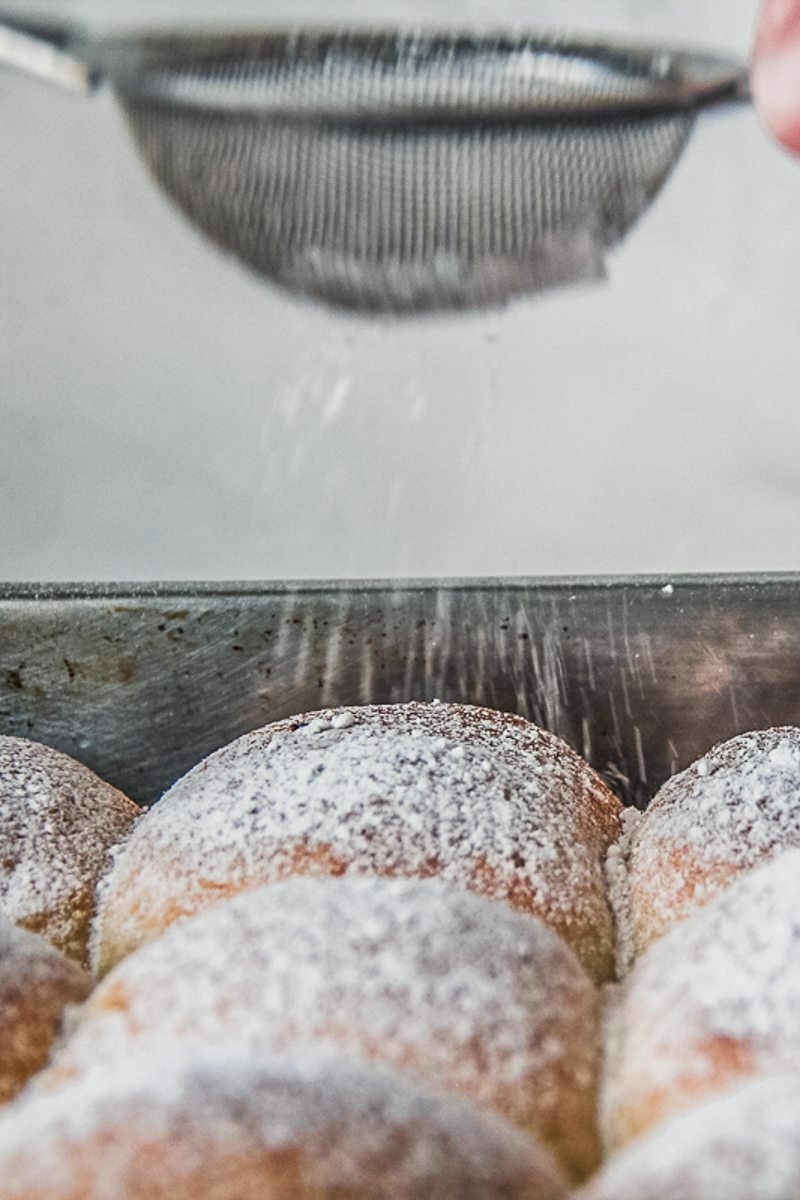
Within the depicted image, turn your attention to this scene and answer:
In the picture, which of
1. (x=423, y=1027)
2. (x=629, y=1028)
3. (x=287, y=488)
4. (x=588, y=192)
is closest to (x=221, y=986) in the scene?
(x=423, y=1027)

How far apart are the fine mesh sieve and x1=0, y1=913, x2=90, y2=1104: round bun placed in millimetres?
609

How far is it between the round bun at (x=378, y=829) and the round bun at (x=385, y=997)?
148mm

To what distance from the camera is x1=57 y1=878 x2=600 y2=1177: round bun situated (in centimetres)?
61

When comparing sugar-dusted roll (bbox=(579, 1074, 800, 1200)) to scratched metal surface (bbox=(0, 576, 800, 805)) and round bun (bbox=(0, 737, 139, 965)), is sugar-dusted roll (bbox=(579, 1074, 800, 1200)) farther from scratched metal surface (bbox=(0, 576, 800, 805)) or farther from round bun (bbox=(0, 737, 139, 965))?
scratched metal surface (bbox=(0, 576, 800, 805))

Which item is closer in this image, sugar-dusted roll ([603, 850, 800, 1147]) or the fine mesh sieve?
sugar-dusted roll ([603, 850, 800, 1147])

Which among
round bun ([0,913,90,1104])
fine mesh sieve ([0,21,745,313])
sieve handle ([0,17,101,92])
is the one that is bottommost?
round bun ([0,913,90,1104])

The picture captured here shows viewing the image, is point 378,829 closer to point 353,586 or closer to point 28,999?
point 28,999

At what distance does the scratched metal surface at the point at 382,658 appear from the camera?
1189 millimetres

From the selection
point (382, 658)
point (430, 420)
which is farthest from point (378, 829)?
point (430, 420)

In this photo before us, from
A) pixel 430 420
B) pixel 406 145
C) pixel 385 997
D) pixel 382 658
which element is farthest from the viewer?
pixel 430 420

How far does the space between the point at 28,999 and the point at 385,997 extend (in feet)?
0.74

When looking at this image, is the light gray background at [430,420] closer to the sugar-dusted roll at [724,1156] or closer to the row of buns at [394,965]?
the row of buns at [394,965]

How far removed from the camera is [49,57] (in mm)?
877

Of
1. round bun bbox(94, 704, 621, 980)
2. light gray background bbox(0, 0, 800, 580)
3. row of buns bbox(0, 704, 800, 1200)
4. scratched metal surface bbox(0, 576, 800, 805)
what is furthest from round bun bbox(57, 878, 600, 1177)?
light gray background bbox(0, 0, 800, 580)
